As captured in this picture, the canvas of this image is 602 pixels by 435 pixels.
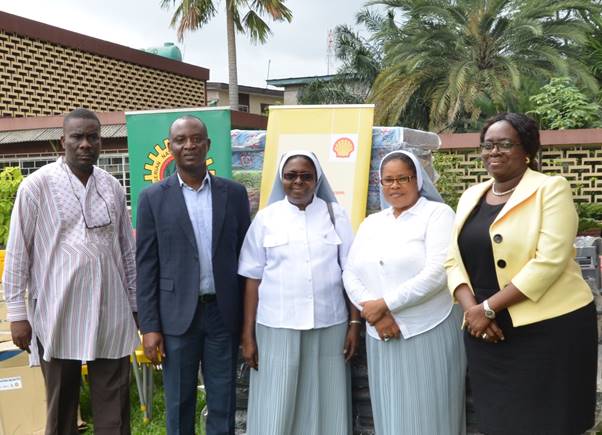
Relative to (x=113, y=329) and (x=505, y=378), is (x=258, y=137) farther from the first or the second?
(x=505, y=378)

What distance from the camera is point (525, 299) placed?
2.66m

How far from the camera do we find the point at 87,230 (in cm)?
340

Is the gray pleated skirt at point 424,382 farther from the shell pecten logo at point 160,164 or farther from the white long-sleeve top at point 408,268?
the shell pecten logo at point 160,164

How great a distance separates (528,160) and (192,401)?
182 cm

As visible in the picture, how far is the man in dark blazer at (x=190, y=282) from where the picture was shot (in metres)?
3.22

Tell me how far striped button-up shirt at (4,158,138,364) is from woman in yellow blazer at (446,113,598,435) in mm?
1664

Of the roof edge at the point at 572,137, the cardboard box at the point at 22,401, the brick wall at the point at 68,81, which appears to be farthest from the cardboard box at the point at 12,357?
the roof edge at the point at 572,137

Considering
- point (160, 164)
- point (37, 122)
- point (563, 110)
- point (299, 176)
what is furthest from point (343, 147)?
point (563, 110)

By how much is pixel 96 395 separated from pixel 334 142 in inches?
87.7

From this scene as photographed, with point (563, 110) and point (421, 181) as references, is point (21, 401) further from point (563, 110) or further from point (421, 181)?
point (563, 110)

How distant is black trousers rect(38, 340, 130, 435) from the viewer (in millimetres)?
3455

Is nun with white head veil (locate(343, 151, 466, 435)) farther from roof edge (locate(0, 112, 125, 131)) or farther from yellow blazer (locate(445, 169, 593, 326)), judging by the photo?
roof edge (locate(0, 112, 125, 131))

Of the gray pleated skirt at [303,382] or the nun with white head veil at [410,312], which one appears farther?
the gray pleated skirt at [303,382]

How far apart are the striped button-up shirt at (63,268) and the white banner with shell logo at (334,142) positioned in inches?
60.5
